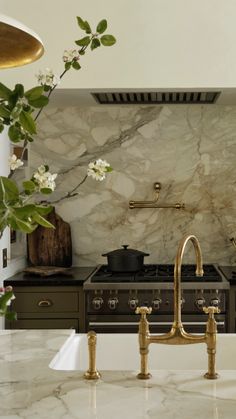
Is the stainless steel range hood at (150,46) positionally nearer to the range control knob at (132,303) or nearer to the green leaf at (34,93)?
the range control knob at (132,303)

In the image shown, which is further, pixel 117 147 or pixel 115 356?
pixel 117 147

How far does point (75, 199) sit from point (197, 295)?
3.84ft

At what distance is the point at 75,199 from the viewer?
403cm

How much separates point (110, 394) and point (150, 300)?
6.37 feet

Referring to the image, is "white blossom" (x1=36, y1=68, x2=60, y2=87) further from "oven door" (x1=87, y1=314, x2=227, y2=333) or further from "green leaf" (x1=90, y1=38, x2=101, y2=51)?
"oven door" (x1=87, y1=314, x2=227, y2=333)

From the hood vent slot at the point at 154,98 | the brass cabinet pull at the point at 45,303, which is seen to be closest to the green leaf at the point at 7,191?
the brass cabinet pull at the point at 45,303

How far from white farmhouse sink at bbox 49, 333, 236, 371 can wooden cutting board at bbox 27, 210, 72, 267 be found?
1.90 meters

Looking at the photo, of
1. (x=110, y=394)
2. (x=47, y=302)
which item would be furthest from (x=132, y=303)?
(x=110, y=394)

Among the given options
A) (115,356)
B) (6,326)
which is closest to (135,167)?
(6,326)

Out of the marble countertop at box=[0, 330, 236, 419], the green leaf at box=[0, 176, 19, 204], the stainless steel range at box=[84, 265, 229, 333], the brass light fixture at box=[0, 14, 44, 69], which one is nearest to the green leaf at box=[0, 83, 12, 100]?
the green leaf at box=[0, 176, 19, 204]

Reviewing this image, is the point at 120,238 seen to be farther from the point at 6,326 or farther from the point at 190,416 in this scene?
the point at 190,416

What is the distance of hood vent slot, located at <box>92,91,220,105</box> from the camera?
3.54 m

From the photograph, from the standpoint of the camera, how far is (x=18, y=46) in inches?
43.0

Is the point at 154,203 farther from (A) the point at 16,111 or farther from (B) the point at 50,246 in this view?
(A) the point at 16,111
